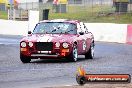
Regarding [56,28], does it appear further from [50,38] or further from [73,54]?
[73,54]

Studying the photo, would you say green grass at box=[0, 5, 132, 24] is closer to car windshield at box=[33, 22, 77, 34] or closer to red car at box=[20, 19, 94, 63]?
car windshield at box=[33, 22, 77, 34]

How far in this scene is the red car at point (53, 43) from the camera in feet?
60.2

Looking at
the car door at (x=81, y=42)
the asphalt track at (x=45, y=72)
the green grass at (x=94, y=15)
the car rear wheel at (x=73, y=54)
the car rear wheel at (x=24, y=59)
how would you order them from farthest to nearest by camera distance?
1. the green grass at (x=94, y=15)
2. the car door at (x=81, y=42)
3. the car rear wheel at (x=24, y=59)
4. the car rear wheel at (x=73, y=54)
5. the asphalt track at (x=45, y=72)

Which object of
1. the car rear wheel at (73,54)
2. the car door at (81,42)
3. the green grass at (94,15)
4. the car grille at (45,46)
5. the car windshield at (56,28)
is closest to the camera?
the car grille at (45,46)

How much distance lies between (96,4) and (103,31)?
21320 millimetres

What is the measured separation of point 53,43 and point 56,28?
4.60 ft

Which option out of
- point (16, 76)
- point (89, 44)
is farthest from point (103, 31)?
point (16, 76)

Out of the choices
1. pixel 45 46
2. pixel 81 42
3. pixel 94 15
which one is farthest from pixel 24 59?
pixel 94 15

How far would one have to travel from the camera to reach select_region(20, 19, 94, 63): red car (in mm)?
18344

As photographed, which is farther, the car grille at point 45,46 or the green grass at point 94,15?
the green grass at point 94,15

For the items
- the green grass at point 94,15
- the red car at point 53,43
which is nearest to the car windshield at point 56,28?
the red car at point 53,43

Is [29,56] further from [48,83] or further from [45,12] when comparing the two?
[45,12]

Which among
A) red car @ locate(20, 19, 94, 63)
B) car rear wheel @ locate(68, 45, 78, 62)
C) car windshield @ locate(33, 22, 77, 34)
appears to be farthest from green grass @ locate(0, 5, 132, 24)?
car rear wheel @ locate(68, 45, 78, 62)

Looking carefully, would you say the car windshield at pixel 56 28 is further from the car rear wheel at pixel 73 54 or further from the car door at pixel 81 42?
the car rear wheel at pixel 73 54
